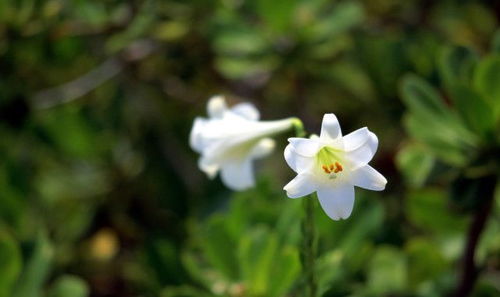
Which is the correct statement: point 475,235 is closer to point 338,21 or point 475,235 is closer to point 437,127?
point 437,127

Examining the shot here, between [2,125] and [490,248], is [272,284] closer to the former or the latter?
[490,248]

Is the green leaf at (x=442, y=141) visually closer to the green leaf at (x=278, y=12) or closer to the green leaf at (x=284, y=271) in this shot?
the green leaf at (x=284, y=271)

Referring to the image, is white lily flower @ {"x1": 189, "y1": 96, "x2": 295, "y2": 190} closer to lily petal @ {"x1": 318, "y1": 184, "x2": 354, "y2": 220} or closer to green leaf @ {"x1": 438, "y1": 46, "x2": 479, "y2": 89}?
lily petal @ {"x1": 318, "y1": 184, "x2": 354, "y2": 220}

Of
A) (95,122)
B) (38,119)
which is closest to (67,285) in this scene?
(95,122)

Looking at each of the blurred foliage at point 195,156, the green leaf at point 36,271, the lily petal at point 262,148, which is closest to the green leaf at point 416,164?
the blurred foliage at point 195,156

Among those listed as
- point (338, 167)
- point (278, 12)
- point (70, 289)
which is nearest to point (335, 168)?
point (338, 167)
